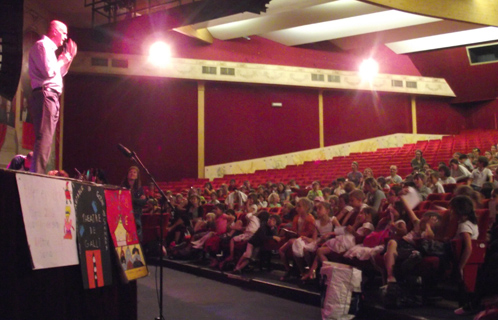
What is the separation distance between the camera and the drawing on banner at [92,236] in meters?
1.78

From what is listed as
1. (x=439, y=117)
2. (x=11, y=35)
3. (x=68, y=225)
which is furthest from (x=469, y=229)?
(x=439, y=117)

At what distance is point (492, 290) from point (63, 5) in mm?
10481

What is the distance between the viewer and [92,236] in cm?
187

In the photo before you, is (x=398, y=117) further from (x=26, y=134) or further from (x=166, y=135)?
(x=26, y=134)

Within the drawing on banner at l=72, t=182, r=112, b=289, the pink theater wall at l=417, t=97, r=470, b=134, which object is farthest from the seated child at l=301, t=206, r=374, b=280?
the pink theater wall at l=417, t=97, r=470, b=134

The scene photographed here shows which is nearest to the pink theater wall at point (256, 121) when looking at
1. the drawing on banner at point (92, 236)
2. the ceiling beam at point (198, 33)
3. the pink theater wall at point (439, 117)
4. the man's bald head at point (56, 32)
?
the ceiling beam at point (198, 33)

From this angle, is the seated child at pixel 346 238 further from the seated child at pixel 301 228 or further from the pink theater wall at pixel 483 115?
the pink theater wall at pixel 483 115

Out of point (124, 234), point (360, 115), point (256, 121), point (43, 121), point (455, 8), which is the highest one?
point (455, 8)

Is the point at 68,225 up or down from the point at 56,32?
down

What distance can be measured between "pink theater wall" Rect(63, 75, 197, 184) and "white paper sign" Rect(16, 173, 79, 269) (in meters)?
10.4

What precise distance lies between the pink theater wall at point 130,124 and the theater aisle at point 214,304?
7451mm

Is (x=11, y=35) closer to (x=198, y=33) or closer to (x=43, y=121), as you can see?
(x=43, y=121)

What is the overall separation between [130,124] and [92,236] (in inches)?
420

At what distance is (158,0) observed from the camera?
1039cm
